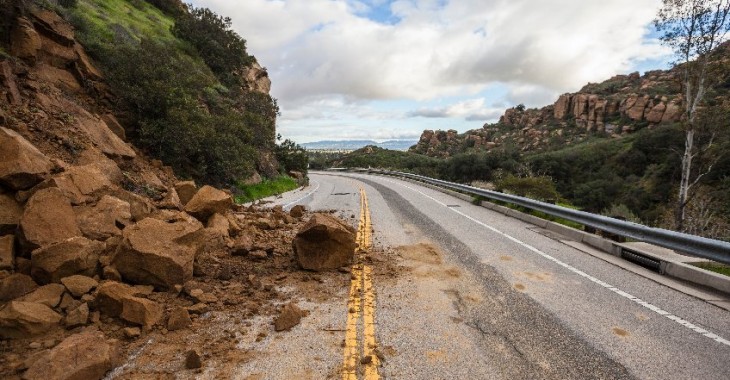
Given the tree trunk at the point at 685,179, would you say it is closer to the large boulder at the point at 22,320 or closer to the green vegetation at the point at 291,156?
the large boulder at the point at 22,320

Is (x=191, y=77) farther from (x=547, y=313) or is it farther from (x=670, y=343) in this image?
(x=670, y=343)

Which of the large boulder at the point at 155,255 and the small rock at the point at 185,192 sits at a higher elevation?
the small rock at the point at 185,192

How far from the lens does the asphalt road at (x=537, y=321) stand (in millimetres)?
3502

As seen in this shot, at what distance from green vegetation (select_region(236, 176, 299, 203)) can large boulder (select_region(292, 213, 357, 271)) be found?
30.7ft

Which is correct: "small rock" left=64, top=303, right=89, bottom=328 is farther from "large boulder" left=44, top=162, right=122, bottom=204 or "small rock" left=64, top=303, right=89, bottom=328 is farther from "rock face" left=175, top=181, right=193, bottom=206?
"rock face" left=175, top=181, right=193, bottom=206

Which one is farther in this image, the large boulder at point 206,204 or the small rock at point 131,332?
the large boulder at point 206,204

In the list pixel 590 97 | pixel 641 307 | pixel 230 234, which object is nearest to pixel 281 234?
pixel 230 234

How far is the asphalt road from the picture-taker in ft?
11.5

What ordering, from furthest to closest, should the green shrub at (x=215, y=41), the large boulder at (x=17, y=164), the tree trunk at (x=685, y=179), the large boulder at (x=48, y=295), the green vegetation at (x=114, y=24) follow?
the green shrub at (x=215, y=41), the tree trunk at (x=685, y=179), the green vegetation at (x=114, y=24), the large boulder at (x=17, y=164), the large boulder at (x=48, y=295)

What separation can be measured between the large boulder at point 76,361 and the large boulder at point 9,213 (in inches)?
106

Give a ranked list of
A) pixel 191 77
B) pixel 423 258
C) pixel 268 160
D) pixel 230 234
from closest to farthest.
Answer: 1. pixel 423 258
2. pixel 230 234
3. pixel 191 77
4. pixel 268 160

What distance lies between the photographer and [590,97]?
245ft

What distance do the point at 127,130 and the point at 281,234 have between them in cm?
729

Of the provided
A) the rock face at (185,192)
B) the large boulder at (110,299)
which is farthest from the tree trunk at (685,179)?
the large boulder at (110,299)
